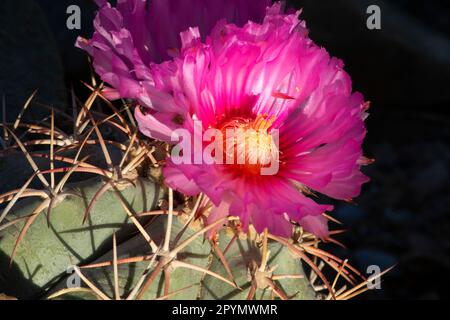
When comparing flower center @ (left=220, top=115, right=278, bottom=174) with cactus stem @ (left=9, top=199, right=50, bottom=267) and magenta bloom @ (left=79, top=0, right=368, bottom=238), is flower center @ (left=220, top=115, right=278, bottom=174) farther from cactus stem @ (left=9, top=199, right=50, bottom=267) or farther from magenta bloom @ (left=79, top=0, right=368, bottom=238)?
cactus stem @ (left=9, top=199, right=50, bottom=267)

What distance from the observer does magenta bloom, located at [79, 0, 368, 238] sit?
65 centimetres

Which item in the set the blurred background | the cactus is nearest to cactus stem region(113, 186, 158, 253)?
the cactus

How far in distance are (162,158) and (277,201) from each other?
0.18 meters

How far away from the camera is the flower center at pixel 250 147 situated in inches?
27.9

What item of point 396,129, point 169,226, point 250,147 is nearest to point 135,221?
point 169,226

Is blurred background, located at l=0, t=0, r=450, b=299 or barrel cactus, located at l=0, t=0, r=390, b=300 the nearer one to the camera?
barrel cactus, located at l=0, t=0, r=390, b=300

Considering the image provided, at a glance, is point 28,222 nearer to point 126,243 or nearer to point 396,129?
point 126,243

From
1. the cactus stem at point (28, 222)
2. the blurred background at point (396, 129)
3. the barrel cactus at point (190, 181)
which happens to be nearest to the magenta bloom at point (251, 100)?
the barrel cactus at point (190, 181)

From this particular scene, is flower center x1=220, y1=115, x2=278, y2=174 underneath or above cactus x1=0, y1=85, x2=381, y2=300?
above

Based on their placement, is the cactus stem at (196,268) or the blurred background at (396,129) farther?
the blurred background at (396,129)

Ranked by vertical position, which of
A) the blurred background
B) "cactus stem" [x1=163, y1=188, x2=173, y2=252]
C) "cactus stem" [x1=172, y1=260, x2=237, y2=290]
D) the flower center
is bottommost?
"cactus stem" [x1=172, y1=260, x2=237, y2=290]

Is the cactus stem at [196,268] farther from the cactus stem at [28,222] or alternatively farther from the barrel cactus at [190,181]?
the cactus stem at [28,222]

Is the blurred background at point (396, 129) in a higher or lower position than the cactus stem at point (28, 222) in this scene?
higher

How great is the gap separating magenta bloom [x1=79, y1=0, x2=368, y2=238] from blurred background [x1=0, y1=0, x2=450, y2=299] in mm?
855
